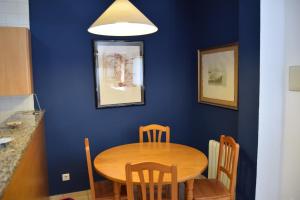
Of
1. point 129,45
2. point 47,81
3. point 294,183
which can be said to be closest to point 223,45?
point 129,45

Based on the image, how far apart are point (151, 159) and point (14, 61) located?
1.63m

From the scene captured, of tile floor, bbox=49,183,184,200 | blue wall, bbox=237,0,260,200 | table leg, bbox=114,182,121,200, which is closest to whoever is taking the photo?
table leg, bbox=114,182,121,200

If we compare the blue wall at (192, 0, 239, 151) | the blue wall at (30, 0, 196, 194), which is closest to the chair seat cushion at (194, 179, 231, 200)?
the blue wall at (192, 0, 239, 151)

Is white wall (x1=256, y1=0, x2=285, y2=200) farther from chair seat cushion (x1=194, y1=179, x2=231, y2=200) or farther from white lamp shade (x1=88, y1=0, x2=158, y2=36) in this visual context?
white lamp shade (x1=88, y1=0, x2=158, y2=36)

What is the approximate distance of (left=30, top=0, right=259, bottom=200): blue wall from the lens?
7.42ft

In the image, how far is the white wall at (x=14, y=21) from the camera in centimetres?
260

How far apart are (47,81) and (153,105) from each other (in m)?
1.39

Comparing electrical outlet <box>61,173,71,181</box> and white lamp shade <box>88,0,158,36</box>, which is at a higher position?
white lamp shade <box>88,0,158,36</box>

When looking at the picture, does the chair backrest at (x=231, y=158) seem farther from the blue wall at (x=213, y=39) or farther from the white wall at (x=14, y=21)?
the white wall at (x=14, y=21)

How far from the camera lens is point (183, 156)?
2.24 metres

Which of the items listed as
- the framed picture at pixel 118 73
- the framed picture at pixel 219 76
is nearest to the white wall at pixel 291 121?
the framed picture at pixel 219 76

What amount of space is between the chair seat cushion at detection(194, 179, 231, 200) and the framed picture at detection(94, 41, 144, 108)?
1388mm

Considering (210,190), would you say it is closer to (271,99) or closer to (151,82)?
(271,99)

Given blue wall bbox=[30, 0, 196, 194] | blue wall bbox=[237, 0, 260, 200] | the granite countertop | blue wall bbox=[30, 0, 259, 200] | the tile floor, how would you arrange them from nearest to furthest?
the granite countertop
blue wall bbox=[237, 0, 260, 200]
blue wall bbox=[30, 0, 259, 200]
blue wall bbox=[30, 0, 196, 194]
the tile floor
